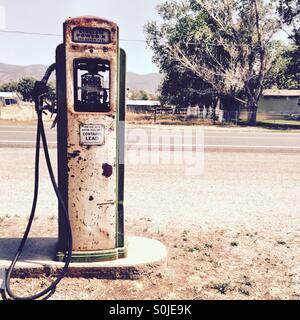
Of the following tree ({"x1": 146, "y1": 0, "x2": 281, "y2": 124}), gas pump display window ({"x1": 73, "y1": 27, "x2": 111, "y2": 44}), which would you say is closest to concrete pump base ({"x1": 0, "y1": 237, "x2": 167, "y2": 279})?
gas pump display window ({"x1": 73, "y1": 27, "x2": 111, "y2": 44})

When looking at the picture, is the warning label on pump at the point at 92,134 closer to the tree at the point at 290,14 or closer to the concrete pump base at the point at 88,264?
the concrete pump base at the point at 88,264

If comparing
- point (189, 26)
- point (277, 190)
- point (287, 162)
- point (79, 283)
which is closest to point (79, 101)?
point (79, 283)

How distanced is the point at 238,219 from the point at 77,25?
3.49 metres

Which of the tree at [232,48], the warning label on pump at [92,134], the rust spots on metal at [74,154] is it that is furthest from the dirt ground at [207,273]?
the tree at [232,48]

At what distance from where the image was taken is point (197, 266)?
366 centimetres

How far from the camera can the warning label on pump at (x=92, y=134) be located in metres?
3.26

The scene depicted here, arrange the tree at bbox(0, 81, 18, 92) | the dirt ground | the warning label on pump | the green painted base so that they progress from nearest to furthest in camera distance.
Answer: the dirt ground
the warning label on pump
the green painted base
the tree at bbox(0, 81, 18, 92)

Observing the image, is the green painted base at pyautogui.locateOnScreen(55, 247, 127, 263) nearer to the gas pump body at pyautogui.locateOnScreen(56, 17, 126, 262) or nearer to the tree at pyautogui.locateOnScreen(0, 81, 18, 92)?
the gas pump body at pyautogui.locateOnScreen(56, 17, 126, 262)

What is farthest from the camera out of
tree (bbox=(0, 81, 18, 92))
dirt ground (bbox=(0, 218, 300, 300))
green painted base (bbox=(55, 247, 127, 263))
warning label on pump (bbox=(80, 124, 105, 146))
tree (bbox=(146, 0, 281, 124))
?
tree (bbox=(0, 81, 18, 92))

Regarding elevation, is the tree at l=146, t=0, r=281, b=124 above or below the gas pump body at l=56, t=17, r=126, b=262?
above

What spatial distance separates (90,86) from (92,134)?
439 mm

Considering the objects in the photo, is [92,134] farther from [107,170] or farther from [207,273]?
[207,273]

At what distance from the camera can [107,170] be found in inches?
132

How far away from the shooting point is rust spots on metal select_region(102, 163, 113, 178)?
11.0 ft
